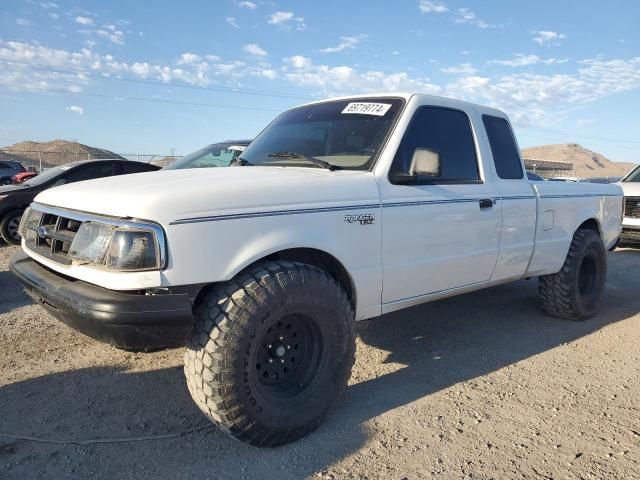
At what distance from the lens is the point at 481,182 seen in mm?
4148

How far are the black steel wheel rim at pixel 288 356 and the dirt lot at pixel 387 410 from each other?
13.1 inches

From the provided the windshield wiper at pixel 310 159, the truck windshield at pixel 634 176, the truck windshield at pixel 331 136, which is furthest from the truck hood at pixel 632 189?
the windshield wiper at pixel 310 159

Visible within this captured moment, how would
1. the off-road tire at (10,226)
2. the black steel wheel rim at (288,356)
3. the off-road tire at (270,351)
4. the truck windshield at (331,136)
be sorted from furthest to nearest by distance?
the off-road tire at (10,226) → the truck windshield at (331,136) → the black steel wheel rim at (288,356) → the off-road tire at (270,351)

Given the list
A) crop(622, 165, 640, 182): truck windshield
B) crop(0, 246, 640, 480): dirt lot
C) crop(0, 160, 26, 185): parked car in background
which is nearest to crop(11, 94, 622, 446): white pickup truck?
crop(0, 246, 640, 480): dirt lot

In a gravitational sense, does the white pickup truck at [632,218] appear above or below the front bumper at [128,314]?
below

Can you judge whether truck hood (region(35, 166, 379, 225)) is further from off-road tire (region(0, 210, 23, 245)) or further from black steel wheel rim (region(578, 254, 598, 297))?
off-road tire (region(0, 210, 23, 245))

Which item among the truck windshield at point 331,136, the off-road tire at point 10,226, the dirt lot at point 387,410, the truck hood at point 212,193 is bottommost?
the dirt lot at point 387,410

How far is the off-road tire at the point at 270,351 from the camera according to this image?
103 inches

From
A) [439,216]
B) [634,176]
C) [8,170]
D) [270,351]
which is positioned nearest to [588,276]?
[439,216]

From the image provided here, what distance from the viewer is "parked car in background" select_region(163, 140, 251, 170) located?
770 cm

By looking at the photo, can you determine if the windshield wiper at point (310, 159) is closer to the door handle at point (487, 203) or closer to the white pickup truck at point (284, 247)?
the white pickup truck at point (284, 247)

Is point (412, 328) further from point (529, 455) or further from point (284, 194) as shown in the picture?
point (284, 194)

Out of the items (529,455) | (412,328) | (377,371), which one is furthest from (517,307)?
(529,455)

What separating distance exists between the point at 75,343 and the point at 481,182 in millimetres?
3419
